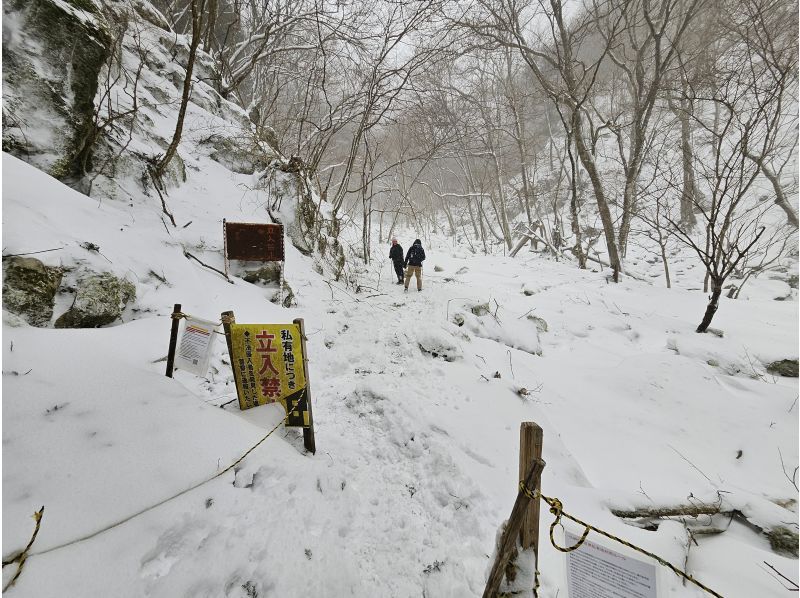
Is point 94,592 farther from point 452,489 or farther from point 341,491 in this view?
point 452,489

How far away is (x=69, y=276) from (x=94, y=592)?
9.94 ft

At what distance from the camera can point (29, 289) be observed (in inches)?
105

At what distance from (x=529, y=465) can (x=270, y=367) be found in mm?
2057

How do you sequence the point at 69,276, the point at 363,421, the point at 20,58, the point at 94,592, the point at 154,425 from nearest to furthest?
the point at 94,592, the point at 154,425, the point at 69,276, the point at 363,421, the point at 20,58

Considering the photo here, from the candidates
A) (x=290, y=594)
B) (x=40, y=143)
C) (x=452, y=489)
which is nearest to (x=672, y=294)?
(x=452, y=489)

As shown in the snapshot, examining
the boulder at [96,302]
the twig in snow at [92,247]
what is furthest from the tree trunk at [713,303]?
the twig in snow at [92,247]

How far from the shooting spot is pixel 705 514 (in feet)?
7.63

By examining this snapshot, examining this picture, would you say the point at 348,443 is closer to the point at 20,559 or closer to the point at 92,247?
the point at 20,559

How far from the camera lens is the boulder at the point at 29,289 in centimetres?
256

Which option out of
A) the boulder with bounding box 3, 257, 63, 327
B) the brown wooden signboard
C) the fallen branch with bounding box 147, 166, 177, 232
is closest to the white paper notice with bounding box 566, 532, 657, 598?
the boulder with bounding box 3, 257, 63, 327

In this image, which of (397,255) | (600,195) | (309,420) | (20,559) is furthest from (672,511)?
(600,195)

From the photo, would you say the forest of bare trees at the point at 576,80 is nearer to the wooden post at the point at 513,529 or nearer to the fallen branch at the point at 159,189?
the fallen branch at the point at 159,189

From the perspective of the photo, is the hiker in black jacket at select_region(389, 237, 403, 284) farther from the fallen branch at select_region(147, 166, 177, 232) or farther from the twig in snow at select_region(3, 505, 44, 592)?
the twig in snow at select_region(3, 505, 44, 592)

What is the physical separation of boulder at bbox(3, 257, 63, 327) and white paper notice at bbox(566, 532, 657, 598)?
4166 mm
